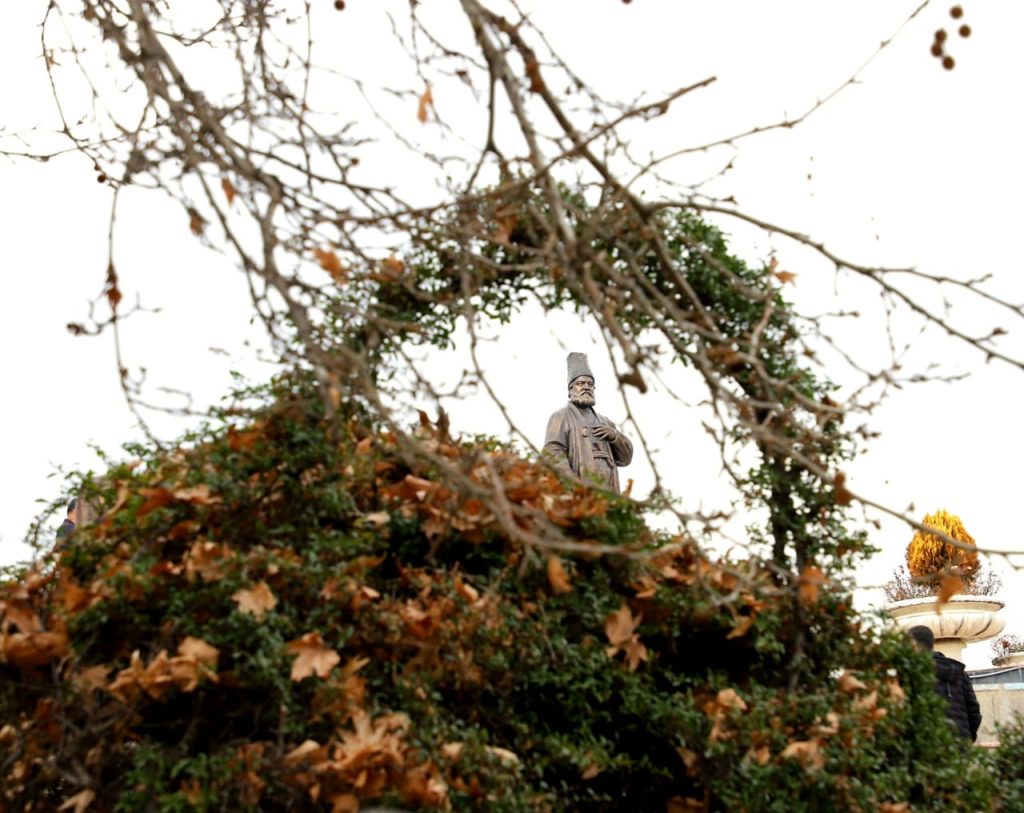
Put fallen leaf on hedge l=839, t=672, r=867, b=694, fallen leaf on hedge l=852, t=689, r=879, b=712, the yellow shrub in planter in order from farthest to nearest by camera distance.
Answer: the yellow shrub in planter
fallen leaf on hedge l=839, t=672, r=867, b=694
fallen leaf on hedge l=852, t=689, r=879, b=712

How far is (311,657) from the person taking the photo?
3.03m

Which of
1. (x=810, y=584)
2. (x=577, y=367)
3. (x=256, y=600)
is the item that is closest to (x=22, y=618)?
(x=256, y=600)

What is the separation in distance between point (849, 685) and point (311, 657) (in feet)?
5.68

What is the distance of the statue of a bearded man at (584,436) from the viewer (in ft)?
33.7

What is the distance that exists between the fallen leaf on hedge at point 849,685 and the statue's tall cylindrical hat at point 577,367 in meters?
7.13

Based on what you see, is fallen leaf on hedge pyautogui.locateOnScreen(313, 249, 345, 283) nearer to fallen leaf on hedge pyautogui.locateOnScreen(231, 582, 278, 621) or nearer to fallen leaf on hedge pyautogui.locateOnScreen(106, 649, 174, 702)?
fallen leaf on hedge pyautogui.locateOnScreen(231, 582, 278, 621)

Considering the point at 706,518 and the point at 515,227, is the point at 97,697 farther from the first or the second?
the point at 515,227

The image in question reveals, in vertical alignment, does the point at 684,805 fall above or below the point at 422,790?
below

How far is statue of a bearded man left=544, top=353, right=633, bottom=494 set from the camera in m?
10.3

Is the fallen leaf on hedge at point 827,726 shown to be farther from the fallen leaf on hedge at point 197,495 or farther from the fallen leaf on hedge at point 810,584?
the fallen leaf on hedge at point 197,495

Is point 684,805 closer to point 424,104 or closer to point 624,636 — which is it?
point 624,636

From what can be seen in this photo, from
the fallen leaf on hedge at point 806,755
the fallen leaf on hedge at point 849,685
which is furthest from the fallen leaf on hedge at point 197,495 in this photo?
the fallen leaf on hedge at point 849,685

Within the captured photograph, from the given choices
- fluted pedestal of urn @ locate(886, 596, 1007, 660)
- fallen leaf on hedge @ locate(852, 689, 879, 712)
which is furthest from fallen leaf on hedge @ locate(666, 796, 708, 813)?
fluted pedestal of urn @ locate(886, 596, 1007, 660)

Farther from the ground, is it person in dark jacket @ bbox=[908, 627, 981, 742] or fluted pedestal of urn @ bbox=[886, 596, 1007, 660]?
fluted pedestal of urn @ bbox=[886, 596, 1007, 660]
